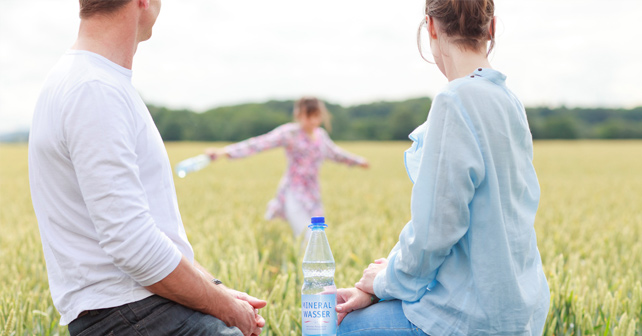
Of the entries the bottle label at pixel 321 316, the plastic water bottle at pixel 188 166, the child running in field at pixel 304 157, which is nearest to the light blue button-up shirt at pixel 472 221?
the bottle label at pixel 321 316

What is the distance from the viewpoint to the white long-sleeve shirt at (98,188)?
1.90m

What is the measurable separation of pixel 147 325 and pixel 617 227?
23.0ft

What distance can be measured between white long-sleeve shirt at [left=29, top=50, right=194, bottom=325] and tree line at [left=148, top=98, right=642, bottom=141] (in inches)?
1973

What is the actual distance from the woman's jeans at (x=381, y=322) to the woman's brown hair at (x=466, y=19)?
0.88m

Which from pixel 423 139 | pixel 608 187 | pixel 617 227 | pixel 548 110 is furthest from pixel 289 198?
pixel 548 110

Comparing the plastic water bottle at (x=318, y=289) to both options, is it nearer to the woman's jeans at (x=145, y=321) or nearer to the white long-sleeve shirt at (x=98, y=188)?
the woman's jeans at (x=145, y=321)

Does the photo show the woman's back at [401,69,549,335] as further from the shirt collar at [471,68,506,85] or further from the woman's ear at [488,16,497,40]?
the woman's ear at [488,16,497,40]

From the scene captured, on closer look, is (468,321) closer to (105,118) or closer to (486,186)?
(486,186)

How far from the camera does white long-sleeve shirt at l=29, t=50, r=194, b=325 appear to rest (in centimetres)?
190

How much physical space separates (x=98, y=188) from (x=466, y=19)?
3.96ft

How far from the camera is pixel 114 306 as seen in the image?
2.03 meters

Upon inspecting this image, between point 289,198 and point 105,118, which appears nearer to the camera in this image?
point 105,118

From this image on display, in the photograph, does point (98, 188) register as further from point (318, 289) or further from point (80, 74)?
point (318, 289)

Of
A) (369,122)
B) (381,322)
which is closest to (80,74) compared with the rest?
(381,322)
